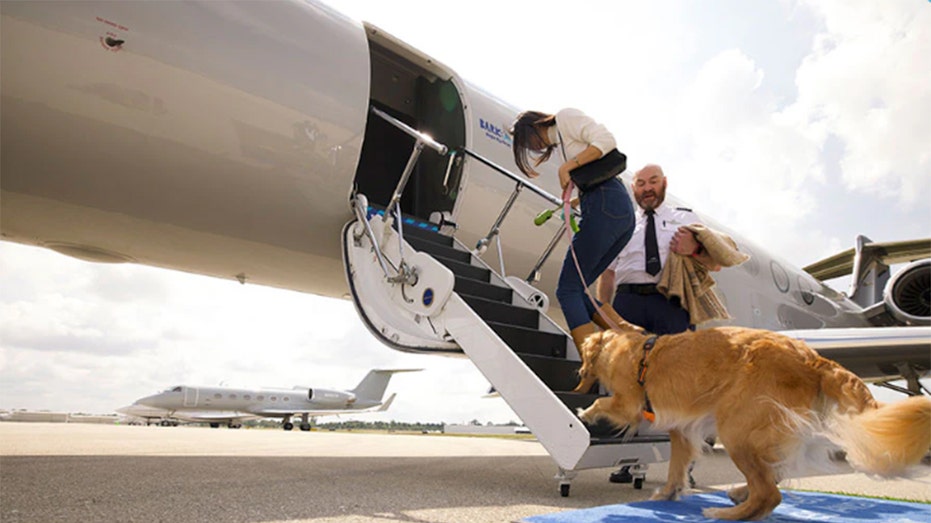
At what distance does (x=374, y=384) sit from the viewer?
40.0 metres

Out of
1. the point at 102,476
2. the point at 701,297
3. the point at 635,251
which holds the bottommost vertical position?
the point at 102,476

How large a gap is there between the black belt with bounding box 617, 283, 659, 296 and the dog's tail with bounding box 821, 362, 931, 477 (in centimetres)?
123

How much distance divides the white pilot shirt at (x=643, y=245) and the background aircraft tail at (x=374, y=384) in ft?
123

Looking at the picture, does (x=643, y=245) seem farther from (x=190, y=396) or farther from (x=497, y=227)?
(x=190, y=396)

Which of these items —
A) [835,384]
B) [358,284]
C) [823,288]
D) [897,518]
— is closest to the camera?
[835,384]

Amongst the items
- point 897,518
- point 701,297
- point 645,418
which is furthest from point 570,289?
point 897,518

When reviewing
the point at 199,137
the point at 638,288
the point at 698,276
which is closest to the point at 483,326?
the point at 638,288

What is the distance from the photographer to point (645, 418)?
2.19 metres

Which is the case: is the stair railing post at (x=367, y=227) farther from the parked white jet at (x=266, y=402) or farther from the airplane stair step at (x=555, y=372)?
the parked white jet at (x=266, y=402)

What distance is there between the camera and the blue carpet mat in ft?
6.62

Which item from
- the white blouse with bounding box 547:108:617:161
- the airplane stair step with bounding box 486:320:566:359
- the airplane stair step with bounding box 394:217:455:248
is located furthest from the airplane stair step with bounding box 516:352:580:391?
the airplane stair step with bounding box 394:217:455:248

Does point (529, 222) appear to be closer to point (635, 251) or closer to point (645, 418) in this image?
point (635, 251)

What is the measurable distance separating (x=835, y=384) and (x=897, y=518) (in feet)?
2.42

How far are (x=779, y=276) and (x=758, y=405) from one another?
7.59 m
